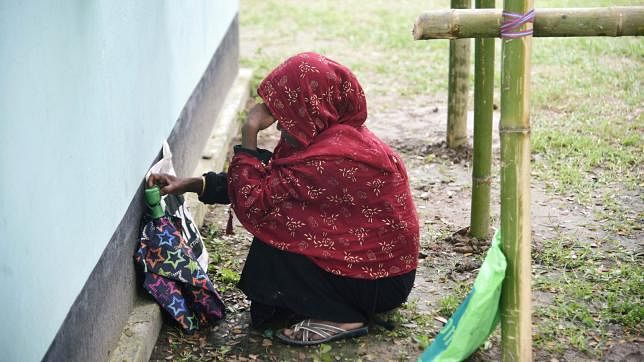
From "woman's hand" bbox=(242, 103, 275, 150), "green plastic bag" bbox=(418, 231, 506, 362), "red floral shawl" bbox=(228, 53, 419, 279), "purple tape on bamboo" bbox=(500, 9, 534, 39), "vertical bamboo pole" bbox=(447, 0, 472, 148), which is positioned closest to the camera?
"purple tape on bamboo" bbox=(500, 9, 534, 39)

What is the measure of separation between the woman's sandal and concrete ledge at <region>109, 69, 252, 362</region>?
1.99 ft

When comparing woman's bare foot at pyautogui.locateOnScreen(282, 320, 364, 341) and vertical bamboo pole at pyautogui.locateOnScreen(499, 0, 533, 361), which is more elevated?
vertical bamboo pole at pyautogui.locateOnScreen(499, 0, 533, 361)

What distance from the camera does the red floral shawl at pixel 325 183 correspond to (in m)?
3.62

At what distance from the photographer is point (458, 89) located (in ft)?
19.5

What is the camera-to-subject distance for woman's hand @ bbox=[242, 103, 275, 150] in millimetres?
3723

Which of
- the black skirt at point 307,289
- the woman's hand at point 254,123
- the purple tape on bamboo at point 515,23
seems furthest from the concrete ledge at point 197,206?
the purple tape on bamboo at point 515,23

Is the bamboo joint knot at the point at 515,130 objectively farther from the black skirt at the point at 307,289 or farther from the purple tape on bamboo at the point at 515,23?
the black skirt at the point at 307,289

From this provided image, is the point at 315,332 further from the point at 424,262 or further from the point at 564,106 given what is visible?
the point at 564,106

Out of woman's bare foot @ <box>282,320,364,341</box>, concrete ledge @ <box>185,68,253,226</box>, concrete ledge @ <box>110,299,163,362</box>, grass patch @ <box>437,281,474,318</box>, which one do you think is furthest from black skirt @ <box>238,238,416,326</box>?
concrete ledge @ <box>185,68,253,226</box>

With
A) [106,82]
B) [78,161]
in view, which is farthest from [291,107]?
[78,161]

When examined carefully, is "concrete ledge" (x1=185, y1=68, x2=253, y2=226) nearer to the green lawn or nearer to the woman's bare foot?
the green lawn

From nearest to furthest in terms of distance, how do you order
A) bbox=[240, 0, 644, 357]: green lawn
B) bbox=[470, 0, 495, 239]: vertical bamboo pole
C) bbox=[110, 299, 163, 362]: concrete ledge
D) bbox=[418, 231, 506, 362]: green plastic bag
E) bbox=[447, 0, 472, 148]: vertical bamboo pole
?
bbox=[418, 231, 506, 362]: green plastic bag, bbox=[110, 299, 163, 362]: concrete ledge, bbox=[240, 0, 644, 357]: green lawn, bbox=[470, 0, 495, 239]: vertical bamboo pole, bbox=[447, 0, 472, 148]: vertical bamboo pole

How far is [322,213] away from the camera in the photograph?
12.1 feet

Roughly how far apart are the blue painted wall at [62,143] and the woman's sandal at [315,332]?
970 mm
